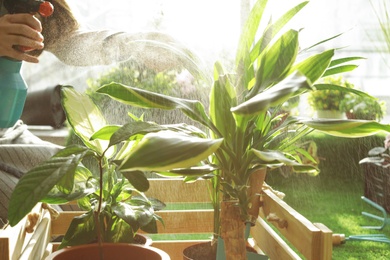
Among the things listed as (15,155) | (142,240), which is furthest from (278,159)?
(15,155)

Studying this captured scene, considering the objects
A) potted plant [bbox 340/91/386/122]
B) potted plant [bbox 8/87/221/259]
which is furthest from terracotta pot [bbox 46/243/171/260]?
potted plant [bbox 340/91/386/122]

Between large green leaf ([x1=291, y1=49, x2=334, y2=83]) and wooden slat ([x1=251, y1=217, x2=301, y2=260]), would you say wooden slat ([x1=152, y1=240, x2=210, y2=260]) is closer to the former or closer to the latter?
wooden slat ([x1=251, y1=217, x2=301, y2=260])

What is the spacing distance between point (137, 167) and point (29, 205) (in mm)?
137

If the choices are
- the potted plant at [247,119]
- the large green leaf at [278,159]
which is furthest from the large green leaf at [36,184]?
the large green leaf at [278,159]

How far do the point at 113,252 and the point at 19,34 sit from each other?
14.5 inches

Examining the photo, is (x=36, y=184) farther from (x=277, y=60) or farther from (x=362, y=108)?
(x=362, y=108)

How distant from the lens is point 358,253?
2.26 m

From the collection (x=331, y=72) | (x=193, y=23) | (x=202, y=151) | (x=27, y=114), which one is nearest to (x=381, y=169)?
(x=193, y=23)

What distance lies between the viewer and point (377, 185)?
2.74 m

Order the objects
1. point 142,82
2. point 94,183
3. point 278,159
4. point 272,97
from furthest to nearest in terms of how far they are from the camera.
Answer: point 142,82 → point 94,183 → point 278,159 → point 272,97

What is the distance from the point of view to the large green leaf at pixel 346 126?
0.61 meters

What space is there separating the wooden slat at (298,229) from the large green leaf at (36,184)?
29 centimetres

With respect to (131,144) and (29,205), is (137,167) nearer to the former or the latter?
(29,205)

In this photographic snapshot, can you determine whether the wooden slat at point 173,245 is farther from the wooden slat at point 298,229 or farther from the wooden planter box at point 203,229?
the wooden slat at point 298,229
